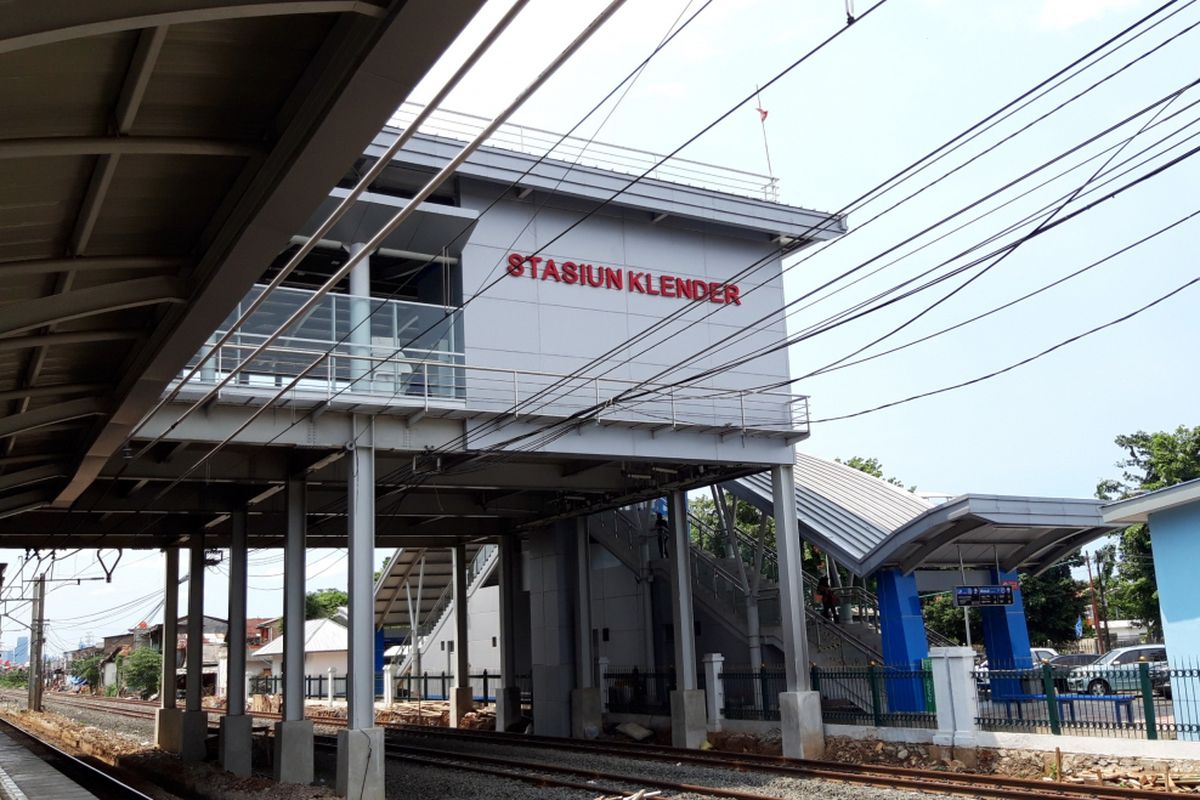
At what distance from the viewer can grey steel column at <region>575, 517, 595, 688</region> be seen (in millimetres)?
30828

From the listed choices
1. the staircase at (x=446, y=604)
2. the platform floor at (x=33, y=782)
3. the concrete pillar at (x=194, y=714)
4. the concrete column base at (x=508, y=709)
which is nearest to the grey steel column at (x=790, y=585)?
the concrete column base at (x=508, y=709)

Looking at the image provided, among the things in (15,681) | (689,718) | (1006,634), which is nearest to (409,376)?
(689,718)

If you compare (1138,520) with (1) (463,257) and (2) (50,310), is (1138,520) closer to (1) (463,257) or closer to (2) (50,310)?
(1) (463,257)

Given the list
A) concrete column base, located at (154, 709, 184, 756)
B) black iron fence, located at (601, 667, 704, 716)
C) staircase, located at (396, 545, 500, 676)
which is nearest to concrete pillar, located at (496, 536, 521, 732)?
black iron fence, located at (601, 667, 704, 716)

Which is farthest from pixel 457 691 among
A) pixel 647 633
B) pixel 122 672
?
pixel 122 672

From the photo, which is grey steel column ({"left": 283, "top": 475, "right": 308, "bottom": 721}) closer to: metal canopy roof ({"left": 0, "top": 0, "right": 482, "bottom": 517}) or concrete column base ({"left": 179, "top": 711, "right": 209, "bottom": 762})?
concrete column base ({"left": 179, "top": 711, "right": 209, "bottom": 762})

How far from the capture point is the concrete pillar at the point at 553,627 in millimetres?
→ 31344

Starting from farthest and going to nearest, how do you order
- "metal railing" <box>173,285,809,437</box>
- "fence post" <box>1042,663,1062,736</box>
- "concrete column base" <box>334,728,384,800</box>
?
1. "metal railing" <box>173,285,809,437</box>
2. "concrete column base" <box>334,728,384,800</box>
3. "fence post" <box>1042,663,1062,736</box>

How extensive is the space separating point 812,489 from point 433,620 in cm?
2872

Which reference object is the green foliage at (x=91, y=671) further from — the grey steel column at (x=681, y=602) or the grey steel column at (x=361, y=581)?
the grey steel column at (x=361, y=581)

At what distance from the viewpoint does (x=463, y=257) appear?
894 inches

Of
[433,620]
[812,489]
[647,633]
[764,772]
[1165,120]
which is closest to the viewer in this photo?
[1165,120]

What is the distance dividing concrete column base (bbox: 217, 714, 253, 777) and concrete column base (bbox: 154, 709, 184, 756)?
627 centimetres

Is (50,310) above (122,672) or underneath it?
above
